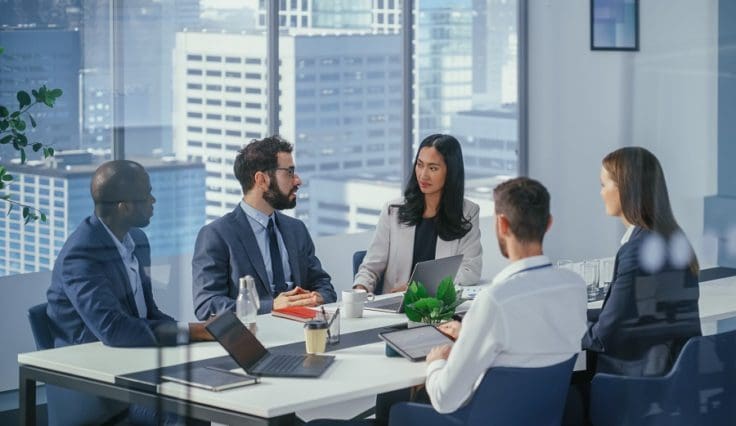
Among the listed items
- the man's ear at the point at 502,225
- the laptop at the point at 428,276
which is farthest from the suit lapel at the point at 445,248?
the man's ear at the point at 502,225

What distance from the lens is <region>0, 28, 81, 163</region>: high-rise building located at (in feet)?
12.3

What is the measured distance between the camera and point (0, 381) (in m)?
4.01

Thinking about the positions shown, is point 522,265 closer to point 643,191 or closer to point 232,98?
point 643,191

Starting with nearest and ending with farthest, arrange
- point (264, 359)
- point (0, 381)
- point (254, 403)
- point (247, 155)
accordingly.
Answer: point (254, 403), point (264, 359), point (0, 381), point (247, 155)

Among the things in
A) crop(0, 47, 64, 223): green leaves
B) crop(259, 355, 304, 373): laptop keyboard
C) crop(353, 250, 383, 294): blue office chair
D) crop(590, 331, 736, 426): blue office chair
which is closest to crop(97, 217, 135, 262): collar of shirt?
crop(0, 47, 64, 223): green leaves

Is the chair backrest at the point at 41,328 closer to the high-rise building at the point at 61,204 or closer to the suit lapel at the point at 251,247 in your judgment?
the high-rise building at the point at 61,204

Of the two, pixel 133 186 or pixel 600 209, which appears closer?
pixel 133 186

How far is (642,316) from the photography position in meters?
4.26

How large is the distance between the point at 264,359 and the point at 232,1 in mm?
Result: 3744

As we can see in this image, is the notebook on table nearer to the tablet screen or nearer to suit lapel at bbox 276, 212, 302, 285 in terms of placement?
the tablet screen

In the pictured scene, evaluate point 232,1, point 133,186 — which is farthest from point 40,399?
point 232,1

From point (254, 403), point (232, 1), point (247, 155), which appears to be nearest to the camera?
point (254, 403)

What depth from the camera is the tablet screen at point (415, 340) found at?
12.2 feet

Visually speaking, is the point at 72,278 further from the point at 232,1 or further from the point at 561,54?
the point at 232,1
